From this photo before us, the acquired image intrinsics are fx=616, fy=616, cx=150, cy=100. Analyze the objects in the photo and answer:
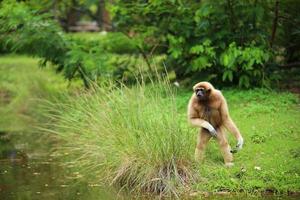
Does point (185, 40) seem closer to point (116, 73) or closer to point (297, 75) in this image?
point (116, 73)

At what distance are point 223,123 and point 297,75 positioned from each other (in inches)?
292

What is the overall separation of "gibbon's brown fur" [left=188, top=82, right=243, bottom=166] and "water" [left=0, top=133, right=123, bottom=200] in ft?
5.95

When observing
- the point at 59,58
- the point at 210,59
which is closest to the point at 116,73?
the point at 59,58

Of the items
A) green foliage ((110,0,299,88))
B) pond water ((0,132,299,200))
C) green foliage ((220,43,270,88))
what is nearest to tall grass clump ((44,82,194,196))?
pond water ((0,132,299,200))

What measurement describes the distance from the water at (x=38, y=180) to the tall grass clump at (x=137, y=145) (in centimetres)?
41

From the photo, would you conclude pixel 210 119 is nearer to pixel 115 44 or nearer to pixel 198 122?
pixel 198 122

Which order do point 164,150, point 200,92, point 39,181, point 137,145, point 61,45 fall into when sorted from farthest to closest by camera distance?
point 61,45
point 39,181
point 200,92
point 137,145
point 164,150

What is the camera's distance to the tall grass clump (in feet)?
32.7

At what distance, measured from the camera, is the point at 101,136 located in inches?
431

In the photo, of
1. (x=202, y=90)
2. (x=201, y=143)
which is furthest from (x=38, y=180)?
(x=202, y=90)

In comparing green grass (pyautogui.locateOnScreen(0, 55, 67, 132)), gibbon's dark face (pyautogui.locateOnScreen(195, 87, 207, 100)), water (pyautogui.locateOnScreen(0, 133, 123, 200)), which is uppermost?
gibbon's dark face (pyautogui.locateOnScreen(195, 87, 207, 100))

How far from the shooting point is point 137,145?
10164 millimetres

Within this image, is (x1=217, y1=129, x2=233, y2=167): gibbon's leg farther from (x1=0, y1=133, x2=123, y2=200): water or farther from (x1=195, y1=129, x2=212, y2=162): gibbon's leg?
(x1=0, y1=133, x2=123, y2=200): water

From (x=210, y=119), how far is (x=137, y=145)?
1.40m
